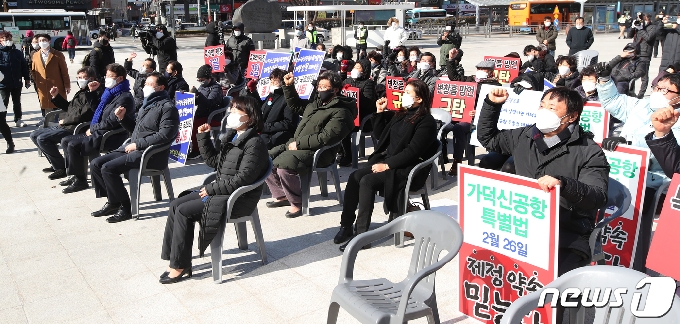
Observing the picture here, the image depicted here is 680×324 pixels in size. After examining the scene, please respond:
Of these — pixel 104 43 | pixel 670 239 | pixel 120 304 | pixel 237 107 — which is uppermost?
pixel 104 43

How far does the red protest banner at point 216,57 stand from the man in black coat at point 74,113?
3625mm

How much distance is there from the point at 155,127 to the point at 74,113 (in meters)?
2.19

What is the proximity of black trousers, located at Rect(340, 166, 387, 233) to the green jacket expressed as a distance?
883 millimetres

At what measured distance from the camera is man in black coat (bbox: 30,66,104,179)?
26.3 feet

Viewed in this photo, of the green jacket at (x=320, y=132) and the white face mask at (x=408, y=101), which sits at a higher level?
the white face mask at (x=408, y=101)

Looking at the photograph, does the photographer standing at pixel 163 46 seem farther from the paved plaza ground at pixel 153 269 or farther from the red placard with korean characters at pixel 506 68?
the red placard with korean characters at pixel 506 68

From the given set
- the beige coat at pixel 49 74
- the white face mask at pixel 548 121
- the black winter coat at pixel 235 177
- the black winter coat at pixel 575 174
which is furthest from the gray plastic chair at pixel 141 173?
the beige coat at pixel 49 74

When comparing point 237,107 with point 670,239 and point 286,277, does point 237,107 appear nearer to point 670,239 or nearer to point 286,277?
point 286,277

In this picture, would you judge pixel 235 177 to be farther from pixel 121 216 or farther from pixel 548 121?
pixel 548 121

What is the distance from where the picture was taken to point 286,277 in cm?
506

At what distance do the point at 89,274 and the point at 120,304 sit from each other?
729 millimetres

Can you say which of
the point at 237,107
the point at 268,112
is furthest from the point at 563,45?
the point at 237,107

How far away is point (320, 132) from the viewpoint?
6.44 metres

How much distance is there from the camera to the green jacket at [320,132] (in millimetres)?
6367
